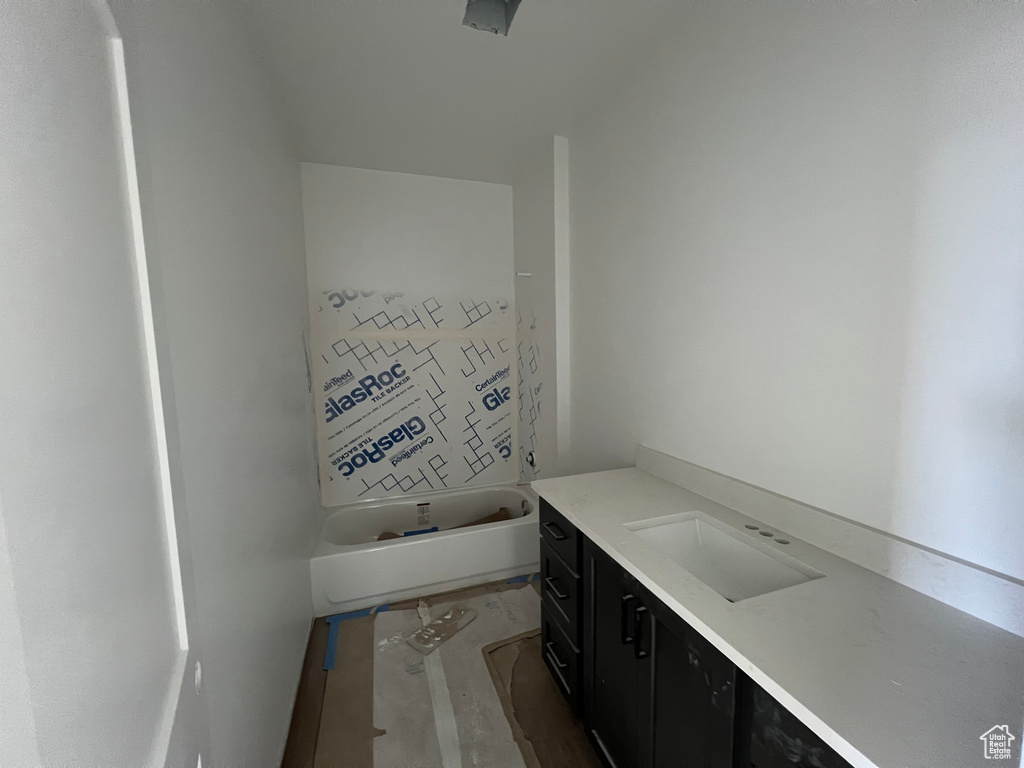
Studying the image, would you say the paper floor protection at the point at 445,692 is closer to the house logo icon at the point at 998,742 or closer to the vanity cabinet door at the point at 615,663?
the vanity cabinet door at the point at 615,663

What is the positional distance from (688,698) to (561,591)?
65cm

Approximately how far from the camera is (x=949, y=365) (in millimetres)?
841

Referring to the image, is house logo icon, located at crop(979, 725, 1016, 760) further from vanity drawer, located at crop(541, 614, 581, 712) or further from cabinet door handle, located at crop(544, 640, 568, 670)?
cabinet door handle, located at crop(544, 640, 568, 670)

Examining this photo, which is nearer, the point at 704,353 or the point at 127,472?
the point at 127,472

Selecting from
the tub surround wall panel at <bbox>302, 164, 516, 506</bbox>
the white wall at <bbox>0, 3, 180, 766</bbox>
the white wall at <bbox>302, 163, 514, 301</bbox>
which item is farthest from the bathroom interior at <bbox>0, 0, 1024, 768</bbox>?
the tub surround wall panel at <bbox>302, 164, 516, 506</bbox>

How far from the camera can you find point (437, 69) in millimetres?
1711

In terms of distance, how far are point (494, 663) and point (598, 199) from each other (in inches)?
90.4

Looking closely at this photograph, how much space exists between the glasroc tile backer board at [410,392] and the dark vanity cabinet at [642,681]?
152 centimetres

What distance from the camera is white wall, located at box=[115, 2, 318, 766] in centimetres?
73

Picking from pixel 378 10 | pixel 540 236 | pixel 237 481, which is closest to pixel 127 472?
pixel 237 481

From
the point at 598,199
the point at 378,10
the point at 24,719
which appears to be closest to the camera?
the point at 24,719

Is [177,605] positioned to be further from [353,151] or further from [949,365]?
[353,151]

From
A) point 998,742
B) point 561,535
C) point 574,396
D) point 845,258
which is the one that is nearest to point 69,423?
point 998,742

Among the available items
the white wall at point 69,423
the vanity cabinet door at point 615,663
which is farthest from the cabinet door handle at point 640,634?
the white wall at point 69,423
